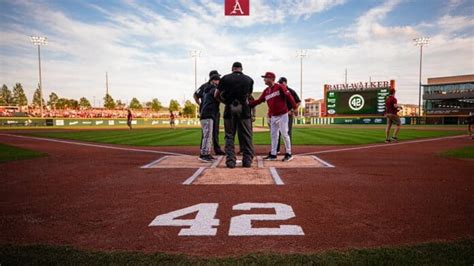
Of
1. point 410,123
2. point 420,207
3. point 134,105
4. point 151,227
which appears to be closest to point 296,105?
point 420,207

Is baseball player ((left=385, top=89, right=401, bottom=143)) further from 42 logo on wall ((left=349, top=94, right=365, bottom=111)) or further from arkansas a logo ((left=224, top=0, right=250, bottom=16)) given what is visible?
42 logo on wall ((left=349, top=94, right=365, bottom=111))

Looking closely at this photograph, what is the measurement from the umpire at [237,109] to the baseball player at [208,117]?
73 centimetres

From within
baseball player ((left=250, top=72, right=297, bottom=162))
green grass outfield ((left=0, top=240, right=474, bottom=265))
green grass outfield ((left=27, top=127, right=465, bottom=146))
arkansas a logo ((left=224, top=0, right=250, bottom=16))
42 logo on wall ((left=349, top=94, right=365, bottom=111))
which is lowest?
green grass outfield ((left=27, top=127, right=465, bottom=146))

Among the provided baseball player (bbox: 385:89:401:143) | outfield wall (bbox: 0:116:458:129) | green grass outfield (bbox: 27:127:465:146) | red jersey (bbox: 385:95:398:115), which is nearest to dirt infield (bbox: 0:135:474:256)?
green grass outfield (bbox: 27:127:465:146)

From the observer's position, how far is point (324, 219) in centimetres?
306

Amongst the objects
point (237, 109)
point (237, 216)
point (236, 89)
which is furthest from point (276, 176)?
point (237, 216)

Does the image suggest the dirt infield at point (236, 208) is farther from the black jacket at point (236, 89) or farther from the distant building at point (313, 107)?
the distant building at point (313, 107)

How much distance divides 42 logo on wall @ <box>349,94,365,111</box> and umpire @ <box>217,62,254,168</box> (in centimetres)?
3637

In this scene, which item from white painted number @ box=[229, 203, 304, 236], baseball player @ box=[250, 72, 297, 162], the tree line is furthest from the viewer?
the tree line

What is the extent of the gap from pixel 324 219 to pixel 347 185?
Answer: 66.9 inches

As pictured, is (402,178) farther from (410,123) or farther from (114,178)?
(410,123)

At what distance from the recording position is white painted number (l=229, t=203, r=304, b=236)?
2683 millimetres

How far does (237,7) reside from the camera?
10.8m

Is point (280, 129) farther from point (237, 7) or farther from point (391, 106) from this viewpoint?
point (391, 106)
